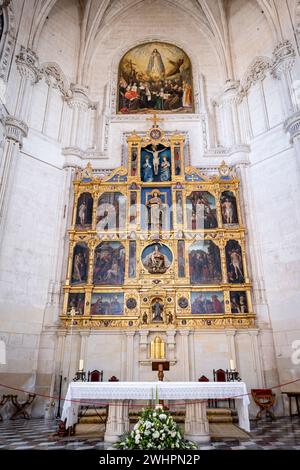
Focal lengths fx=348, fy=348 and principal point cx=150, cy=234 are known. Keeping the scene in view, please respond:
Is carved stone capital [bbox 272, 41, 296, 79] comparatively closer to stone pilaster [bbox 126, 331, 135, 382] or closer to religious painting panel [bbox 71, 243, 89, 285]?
religious painting panel [bbox 71, 243, 89, 285]

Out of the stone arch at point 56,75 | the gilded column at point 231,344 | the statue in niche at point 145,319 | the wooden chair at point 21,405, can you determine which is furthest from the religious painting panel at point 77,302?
the stone arch at point 56,75

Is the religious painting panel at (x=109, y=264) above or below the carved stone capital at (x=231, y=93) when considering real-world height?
below

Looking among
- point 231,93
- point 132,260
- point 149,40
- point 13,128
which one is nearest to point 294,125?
point 231,93

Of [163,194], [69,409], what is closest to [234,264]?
[163,194]

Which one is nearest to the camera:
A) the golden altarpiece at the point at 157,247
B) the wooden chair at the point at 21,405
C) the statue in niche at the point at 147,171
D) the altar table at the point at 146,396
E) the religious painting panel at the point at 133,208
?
the altar table at the point at 146,396

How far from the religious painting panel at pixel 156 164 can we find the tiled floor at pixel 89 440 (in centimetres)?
926

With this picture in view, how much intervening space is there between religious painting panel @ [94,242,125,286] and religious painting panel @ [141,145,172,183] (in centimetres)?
316

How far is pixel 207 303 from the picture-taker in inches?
476

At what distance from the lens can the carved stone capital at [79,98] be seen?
15.6 metres

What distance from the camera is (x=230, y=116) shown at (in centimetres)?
1539

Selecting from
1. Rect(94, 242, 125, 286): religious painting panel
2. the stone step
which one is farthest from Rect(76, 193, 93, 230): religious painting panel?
the stone step

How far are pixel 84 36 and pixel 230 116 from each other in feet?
26.5

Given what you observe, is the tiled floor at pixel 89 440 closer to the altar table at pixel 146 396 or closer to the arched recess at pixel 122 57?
the altar table at pixel 146 396

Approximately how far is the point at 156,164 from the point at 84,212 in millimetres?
3552
